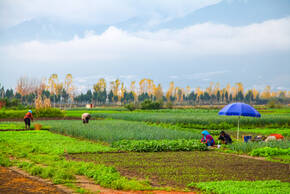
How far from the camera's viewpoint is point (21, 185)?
308 inches

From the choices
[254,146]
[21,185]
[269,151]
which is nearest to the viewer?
[21,185]

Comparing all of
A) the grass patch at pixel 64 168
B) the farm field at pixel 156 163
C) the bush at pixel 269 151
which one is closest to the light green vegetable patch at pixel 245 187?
the farm field at pixel 156 163

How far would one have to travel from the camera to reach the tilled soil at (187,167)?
29.6ft

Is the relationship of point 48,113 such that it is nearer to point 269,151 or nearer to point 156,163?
point 156,163

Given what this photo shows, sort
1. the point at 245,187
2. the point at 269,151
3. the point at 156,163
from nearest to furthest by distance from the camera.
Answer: the point at 245,187, the point at 156,163, the point at 269,151

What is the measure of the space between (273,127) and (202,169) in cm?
2155

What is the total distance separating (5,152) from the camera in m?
13.3

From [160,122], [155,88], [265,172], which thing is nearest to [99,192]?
[265,172]

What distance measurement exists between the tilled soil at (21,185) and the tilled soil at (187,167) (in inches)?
93.9

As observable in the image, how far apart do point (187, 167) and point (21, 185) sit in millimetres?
5030

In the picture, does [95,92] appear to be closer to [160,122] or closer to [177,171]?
[160,122]

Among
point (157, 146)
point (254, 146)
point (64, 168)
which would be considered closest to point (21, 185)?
point (64, 168)

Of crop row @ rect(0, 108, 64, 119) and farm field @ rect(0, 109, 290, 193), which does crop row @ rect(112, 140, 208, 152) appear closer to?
farm field @ rect(0, 109, 290, 193)

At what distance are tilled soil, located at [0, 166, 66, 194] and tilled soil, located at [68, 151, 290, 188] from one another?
7.83 feet
